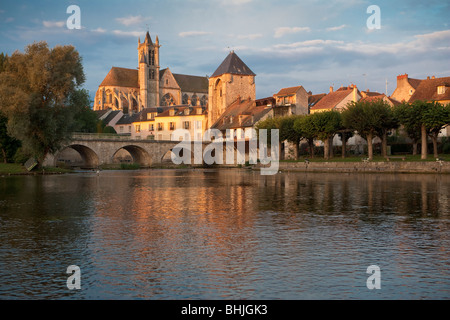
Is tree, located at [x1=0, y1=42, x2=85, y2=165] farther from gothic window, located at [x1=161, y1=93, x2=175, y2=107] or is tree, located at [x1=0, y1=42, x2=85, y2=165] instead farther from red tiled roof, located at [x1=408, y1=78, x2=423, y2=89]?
gothic window, located at [x1=161, y1=93, x2=175, y2=107]

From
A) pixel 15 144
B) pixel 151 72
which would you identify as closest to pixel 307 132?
pixel 15 144

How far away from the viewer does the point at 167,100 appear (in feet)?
521

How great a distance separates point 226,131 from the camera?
9650 centimetres

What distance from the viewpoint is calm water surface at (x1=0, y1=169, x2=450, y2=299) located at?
9.36m

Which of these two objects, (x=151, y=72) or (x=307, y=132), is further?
(x=151, y=72)

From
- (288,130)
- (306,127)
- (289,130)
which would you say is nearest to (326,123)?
(306,127)

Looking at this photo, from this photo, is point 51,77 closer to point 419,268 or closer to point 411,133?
point 411,133

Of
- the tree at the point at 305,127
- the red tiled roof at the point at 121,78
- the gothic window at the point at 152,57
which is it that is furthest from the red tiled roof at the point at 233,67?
the gothic window at the point at 152,57

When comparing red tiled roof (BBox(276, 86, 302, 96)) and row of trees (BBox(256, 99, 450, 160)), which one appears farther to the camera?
red tiled roof (BBox(276, 86, 302, 96))

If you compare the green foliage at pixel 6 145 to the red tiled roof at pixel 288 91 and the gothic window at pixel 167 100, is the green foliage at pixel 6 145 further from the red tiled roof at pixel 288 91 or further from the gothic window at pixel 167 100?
the gothic window at pixel 167 100

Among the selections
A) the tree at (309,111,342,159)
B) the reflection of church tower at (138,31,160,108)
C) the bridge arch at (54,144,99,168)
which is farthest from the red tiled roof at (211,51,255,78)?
the tree at (309,111,342,159)

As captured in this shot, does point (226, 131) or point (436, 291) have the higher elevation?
point (226, 131)

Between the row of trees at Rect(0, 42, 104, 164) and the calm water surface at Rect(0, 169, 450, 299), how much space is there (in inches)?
1359
